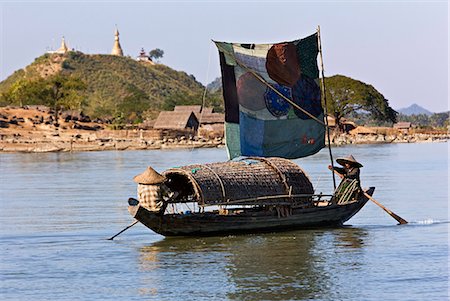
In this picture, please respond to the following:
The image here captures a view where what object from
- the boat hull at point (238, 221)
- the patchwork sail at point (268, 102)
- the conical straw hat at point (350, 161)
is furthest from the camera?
the patchwork sail at point (268, 102)

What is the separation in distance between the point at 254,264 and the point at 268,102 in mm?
6604

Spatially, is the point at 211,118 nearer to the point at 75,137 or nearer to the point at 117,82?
the point at 75,137

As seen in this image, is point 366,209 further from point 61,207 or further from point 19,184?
point 19,184

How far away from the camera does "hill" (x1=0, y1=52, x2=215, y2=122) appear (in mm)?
107812

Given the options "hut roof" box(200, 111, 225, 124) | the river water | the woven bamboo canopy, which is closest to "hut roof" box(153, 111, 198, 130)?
"hut roof" box(200, 111, 225, 124)

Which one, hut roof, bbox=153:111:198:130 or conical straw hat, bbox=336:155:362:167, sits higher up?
hut roof, bbox=153:111:198:130

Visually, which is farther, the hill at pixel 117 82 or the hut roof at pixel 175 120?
the hill at pixel 117 82

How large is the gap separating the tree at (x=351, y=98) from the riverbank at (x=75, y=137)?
3.91 m

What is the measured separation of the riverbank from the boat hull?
163ft

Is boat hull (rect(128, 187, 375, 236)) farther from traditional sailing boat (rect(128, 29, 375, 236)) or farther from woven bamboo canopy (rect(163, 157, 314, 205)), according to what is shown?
woven bamboo canopy (rect(163, 157, 314, 205))

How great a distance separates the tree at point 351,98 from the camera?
9056cm

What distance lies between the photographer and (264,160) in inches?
843

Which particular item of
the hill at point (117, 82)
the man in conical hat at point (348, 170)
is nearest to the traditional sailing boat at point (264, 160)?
the man in conical hat at point (348, 170)

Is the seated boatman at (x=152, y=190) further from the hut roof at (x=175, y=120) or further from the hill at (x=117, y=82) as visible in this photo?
the hill at (x=117, y=82)
